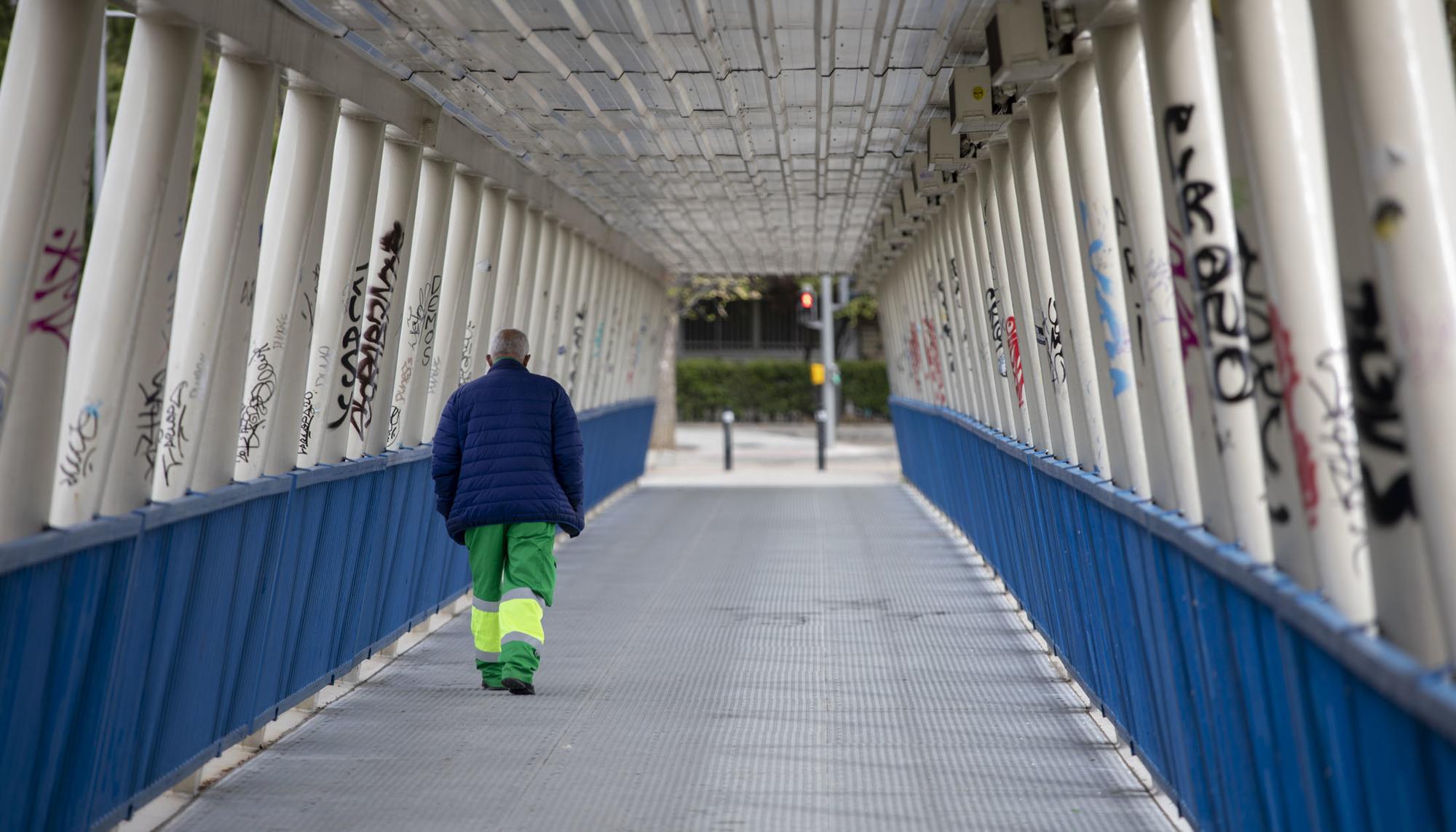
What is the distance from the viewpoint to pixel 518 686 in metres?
7.50

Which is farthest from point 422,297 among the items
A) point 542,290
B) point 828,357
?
point 828,357

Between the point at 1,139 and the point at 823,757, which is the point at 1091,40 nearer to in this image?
the point at 823,757

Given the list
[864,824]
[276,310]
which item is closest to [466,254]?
[276,310]

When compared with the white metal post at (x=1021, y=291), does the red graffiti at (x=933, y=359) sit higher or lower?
higher

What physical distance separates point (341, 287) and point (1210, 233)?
4.68 metres

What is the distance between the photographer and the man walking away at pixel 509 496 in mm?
7461

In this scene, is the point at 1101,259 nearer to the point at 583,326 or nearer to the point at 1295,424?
the point at 1295,424

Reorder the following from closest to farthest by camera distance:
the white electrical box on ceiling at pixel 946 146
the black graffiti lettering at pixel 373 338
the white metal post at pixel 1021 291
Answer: the black graffiti lettering at pixel 373 338 < the white metal post at pixel 1021 291 < the white electrical box on ceiling at pixel 946 146

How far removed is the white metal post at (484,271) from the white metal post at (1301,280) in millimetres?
8098

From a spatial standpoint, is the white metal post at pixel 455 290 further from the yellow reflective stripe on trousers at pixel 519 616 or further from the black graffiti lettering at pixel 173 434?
the black graffiti lettering at pixel 173 434

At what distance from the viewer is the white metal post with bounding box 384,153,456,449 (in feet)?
31.8

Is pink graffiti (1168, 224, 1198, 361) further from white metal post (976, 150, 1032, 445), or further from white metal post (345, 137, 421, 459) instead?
white metal post (976, 150, 1032, 445)

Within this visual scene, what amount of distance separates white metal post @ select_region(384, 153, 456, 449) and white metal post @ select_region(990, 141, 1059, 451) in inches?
137

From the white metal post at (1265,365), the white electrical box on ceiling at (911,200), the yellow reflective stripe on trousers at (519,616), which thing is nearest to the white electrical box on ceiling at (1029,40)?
the white metal post at (1265,365)
